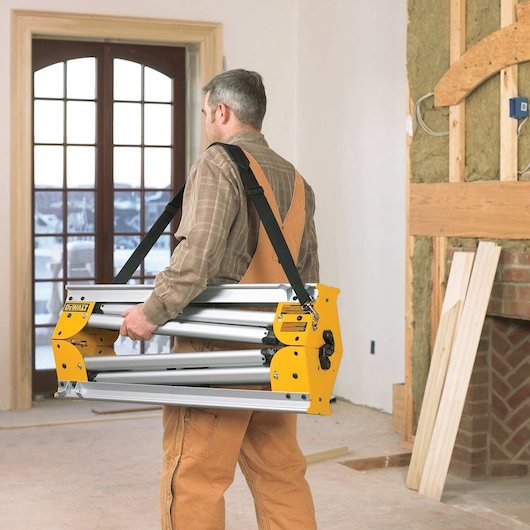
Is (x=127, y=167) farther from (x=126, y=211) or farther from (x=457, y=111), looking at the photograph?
(x=457, y=111)

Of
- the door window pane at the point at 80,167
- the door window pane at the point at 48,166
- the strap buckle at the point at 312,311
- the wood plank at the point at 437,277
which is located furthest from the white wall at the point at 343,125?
the strap buckle at the point at 312,311

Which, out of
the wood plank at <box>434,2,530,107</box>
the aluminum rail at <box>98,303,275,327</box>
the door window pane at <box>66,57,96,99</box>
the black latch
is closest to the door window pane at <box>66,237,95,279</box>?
the door window pane at <box>66,57,96,99</box>

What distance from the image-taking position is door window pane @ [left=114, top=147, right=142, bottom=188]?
632cm

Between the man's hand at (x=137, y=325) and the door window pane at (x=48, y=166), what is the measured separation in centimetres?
391

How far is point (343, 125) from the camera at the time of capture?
6051 millimetres

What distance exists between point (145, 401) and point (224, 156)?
2.27ft

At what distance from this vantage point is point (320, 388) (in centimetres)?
233

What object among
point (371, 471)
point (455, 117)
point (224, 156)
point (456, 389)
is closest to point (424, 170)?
point (455, 117)

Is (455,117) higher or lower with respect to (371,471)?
higher

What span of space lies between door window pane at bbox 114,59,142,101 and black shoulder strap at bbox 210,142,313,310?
13.2 ft

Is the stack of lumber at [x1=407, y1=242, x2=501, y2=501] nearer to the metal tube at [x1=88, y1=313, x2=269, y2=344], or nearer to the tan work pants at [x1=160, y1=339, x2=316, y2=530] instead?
the tan work pants at [x1=160, y1=339, x2=316, y2=530]

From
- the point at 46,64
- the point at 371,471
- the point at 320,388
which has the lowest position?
the point at 371,471

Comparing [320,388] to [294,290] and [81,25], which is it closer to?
[294,290]

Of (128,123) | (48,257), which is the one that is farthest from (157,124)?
(48,257)
